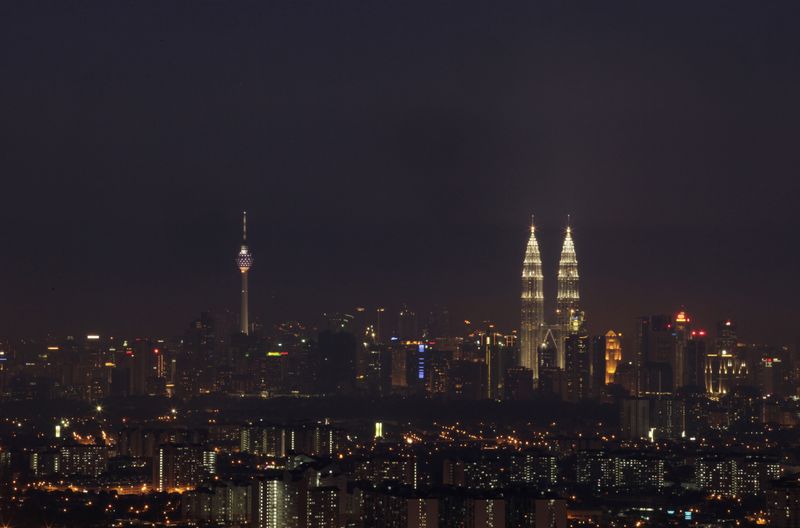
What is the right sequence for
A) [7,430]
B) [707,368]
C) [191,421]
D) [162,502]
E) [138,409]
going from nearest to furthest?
[162,502] < [7,430] < [191,421] < [138,409] < [707,368]

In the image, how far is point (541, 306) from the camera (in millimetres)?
49812

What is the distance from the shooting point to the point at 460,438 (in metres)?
41.3

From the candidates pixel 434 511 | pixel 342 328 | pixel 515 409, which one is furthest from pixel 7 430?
pixel 434 511

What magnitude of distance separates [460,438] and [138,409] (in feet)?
31.4

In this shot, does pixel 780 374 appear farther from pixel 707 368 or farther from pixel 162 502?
pixel 162 502

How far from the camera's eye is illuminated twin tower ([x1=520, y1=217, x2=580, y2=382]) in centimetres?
4909

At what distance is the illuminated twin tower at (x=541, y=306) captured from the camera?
4909cm

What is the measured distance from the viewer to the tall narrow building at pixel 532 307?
161 feet

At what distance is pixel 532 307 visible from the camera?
49688 millimetres

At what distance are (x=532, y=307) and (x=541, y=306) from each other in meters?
0.26

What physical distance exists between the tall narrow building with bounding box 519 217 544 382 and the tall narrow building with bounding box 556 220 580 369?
1.64 feet

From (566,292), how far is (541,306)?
71cm

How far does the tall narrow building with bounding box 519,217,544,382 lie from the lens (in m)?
49.0

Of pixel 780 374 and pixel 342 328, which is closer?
pixel 780 374
